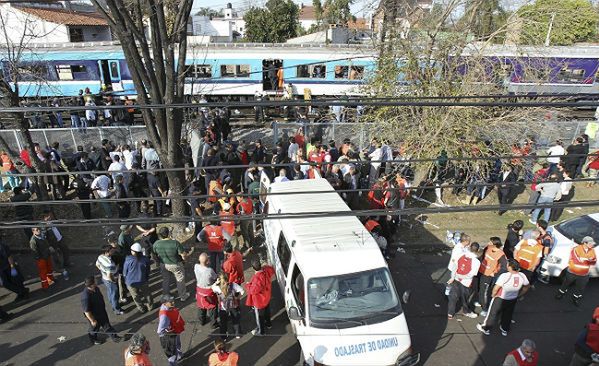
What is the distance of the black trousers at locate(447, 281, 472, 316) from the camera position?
7.45m

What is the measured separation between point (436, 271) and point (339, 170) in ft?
11.6

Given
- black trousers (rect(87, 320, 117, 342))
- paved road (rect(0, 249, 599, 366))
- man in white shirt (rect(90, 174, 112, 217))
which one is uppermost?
man in white shirt (rect(90, 174, 112, 217))

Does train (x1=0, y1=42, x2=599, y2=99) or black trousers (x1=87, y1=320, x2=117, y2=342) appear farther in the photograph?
train (x1=0, y1=42, x2=599, y2=99)

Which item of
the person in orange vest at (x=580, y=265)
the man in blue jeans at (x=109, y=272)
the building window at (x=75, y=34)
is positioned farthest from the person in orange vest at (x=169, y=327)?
the building window at (x=75, y=34)

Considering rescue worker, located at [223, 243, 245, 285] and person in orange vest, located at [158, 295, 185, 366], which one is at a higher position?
rescue worker, located at [223, 243, 245, 285]

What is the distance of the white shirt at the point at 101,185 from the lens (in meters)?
10.1

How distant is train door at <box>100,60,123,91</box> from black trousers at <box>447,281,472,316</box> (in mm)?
19159

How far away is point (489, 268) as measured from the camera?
24.4 ft

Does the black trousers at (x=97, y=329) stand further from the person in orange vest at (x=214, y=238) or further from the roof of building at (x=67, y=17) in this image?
the roof of building at (x=67, y=17)

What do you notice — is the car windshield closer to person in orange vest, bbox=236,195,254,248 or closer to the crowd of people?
the crowd of people

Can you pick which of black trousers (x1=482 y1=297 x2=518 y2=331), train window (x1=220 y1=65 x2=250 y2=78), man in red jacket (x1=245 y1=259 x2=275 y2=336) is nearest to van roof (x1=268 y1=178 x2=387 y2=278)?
man in red jacket (x1=245 y1=259 x2=275 y2=336)

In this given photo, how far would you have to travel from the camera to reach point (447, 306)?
8.10 metres

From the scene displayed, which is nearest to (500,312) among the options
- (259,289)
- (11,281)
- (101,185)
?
(259,289)

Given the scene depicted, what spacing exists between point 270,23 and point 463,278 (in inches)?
1591
